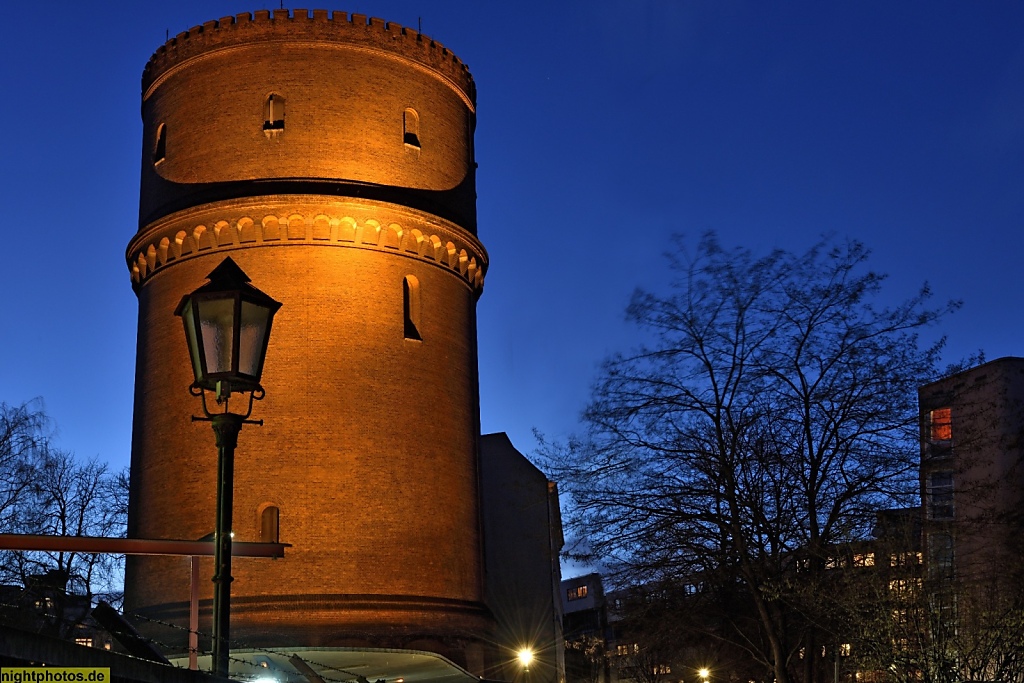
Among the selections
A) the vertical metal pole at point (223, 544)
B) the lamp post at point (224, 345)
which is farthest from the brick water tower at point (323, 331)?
the lamp post at point (224, 345)

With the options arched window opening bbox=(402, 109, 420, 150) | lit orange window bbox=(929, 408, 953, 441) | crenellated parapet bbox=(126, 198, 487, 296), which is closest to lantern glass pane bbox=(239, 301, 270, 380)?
lit orange window bbox=(929, 408, 953, 441)

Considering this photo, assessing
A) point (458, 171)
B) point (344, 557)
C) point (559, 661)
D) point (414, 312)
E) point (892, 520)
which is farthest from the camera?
point (559, 661)

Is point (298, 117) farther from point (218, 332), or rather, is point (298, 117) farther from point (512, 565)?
point (218, 332)

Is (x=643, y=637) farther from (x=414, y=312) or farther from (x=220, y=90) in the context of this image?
(x=220, y=90)

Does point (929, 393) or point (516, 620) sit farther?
point (516, 620)

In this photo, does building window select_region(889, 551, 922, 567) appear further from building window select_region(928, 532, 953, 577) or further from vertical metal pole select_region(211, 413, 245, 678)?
vertical metal pole select_region(211, 413, 245, 678)

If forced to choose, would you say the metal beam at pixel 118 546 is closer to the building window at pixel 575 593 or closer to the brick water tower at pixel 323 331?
the brick water tower at pixel 323 331

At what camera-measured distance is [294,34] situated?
27.3m

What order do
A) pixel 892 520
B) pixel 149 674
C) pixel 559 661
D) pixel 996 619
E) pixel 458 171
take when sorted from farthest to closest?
pixel 559 661 < pixel 458 171 < pixel 892 520 < pixel 996 619 < pixel 149 674

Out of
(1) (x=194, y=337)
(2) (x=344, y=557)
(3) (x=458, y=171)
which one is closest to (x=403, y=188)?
(3) (x=458, y=171)

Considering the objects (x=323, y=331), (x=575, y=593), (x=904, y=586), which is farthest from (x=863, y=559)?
(x=575, y=593)

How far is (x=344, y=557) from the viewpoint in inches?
971

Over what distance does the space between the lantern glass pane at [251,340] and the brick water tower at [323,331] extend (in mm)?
16619

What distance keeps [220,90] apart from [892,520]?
16.7m
